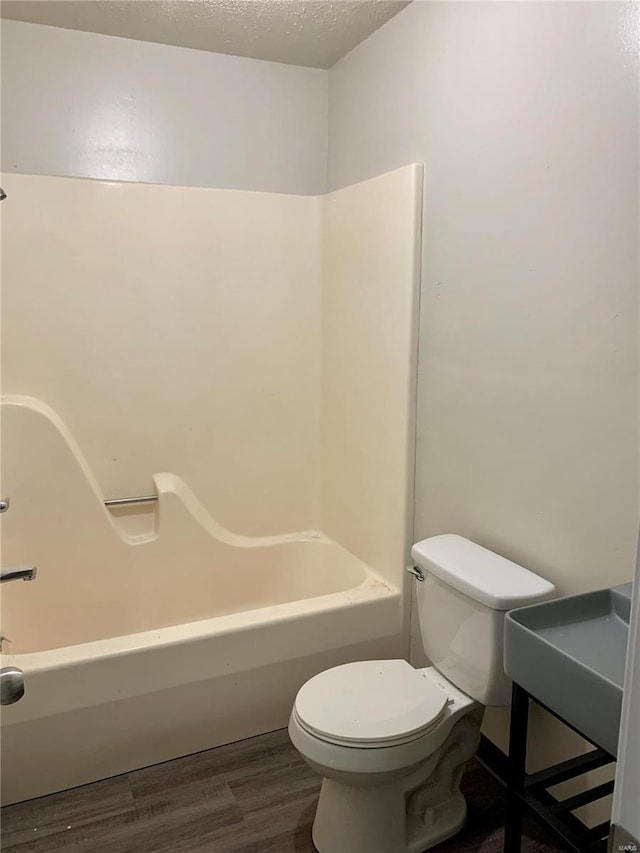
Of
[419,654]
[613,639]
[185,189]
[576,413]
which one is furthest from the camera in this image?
[185,189]

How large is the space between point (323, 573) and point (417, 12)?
2139mm

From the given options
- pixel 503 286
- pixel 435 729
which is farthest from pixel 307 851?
pixel 503 286

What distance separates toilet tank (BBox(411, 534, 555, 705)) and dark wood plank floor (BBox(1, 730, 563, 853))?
1.34ft

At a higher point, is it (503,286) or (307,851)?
(503,286)

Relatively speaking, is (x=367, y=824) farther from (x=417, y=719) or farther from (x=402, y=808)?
(x=417, y=719)

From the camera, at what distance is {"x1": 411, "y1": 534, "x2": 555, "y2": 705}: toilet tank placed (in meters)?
1.61

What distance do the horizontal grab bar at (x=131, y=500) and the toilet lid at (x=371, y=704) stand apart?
1.18 meters

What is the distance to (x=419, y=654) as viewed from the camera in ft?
7.65

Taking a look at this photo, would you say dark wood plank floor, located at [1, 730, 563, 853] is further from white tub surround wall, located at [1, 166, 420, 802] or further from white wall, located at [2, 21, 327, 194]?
white wall, located at [2, 21, 327, 194]

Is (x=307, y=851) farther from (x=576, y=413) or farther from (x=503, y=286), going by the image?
(x=503, y=286)

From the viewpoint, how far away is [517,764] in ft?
4.54

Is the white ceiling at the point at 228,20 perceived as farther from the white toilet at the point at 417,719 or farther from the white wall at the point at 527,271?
the white toilet at the point at 417,719

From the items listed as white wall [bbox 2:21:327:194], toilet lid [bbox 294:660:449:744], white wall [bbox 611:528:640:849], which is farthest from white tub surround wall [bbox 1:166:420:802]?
white wall [bbox 611:528:640:849]

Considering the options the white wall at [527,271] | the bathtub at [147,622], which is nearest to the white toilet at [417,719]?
the white wall at [527,271]
